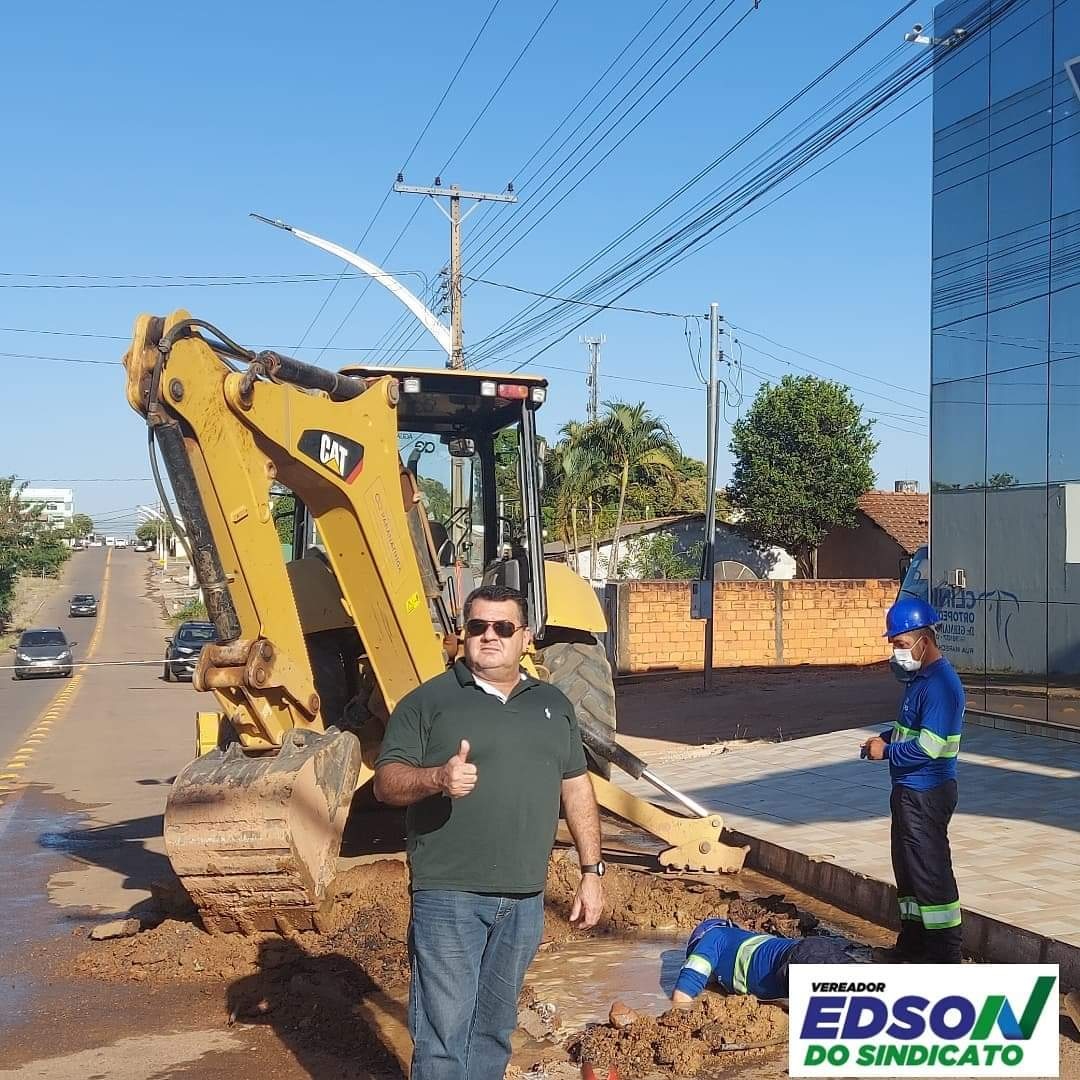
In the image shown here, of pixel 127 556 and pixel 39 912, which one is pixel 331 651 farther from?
pixel 127 556

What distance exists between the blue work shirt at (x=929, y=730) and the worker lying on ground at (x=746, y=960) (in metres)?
0.85

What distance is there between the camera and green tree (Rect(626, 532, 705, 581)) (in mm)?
37344

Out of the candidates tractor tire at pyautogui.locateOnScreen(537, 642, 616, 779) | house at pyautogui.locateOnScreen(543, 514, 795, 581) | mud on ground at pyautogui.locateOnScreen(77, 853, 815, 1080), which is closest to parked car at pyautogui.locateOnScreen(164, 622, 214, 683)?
house at pyautogui.locateOnScreen(543, 514, 795, 581)

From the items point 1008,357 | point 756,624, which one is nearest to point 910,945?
point 1008,357

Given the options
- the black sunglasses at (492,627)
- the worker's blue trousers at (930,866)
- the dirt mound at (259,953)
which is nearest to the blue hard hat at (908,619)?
the worker's blue trousers at (930,866)

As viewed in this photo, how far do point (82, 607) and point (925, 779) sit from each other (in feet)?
218

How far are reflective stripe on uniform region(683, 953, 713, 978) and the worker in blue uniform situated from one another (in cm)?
96

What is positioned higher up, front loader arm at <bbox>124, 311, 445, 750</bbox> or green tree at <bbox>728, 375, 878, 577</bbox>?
green tree at <bbox>728, 375, 878, 577</bbox>

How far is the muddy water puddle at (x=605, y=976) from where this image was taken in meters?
6.04

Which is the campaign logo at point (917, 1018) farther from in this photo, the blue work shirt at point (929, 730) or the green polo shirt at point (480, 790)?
the blue work shirt at point (929, 730)

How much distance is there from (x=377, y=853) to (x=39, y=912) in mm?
2178

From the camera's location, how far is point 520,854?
4000mm

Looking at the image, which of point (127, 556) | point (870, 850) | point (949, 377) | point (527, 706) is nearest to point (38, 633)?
point (949, 377)

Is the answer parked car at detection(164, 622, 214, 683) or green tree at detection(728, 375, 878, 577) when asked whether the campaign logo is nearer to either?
parked car at detection(164, 622, 214, 683)
